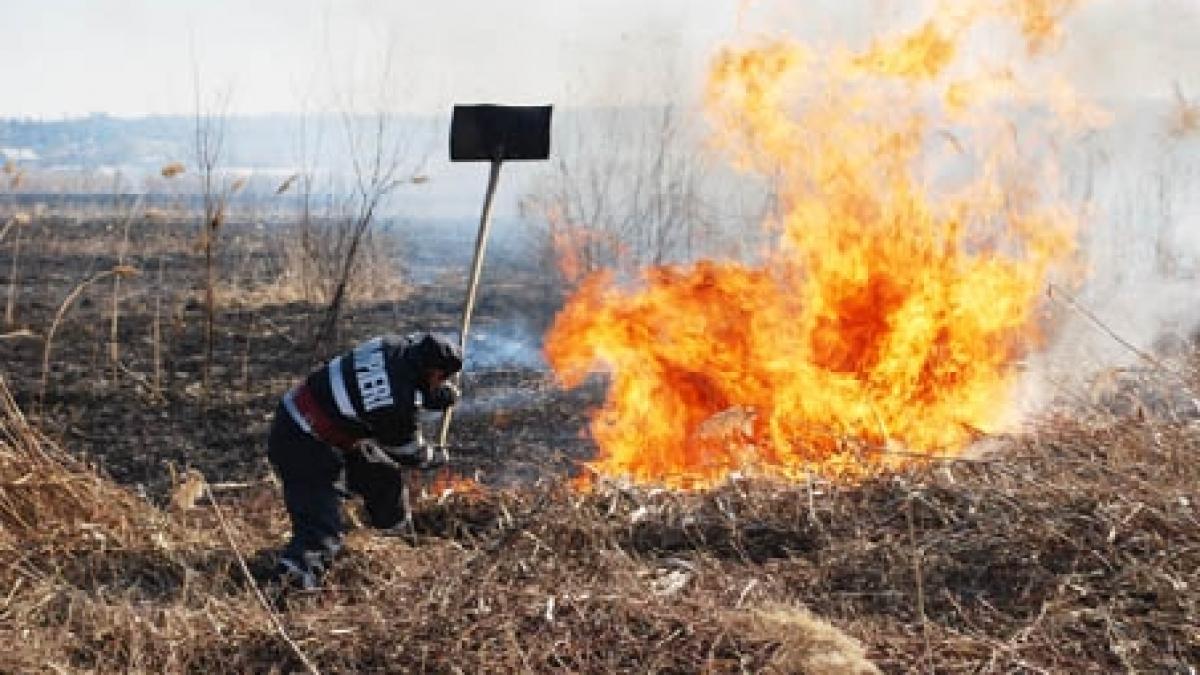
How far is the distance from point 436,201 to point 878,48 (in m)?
48.0

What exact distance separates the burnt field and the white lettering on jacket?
2.80 ft

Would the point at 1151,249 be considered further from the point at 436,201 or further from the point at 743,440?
the point at 436,201

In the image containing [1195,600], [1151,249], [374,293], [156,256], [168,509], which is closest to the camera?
[1195,600]

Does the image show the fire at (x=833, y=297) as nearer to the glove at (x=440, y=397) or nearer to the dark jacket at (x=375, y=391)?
the glove at (x=440, y=397)

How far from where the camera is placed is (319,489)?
6582 millimetres

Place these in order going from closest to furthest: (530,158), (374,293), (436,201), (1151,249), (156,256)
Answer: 1. (530,158)
2. (1151,249)
3. (374,293)
4. (156,256)
5. (436,201)

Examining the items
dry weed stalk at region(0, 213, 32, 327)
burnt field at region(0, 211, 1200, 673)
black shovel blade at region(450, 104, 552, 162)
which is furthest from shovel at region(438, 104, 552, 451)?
dry weed stalk at region(0, 213, 32, 327)

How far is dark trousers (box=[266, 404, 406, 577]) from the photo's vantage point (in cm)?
643

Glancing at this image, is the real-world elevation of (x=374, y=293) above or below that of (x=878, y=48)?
below

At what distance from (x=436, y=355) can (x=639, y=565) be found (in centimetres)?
148

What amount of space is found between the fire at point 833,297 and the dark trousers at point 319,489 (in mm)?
1523

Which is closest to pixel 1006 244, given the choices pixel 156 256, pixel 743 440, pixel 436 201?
pixel 743 440

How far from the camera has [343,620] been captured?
18.5 ft

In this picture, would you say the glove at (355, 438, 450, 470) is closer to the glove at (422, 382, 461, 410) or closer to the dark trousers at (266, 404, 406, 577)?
the dark trousers at (266, 404, 406, 577)
